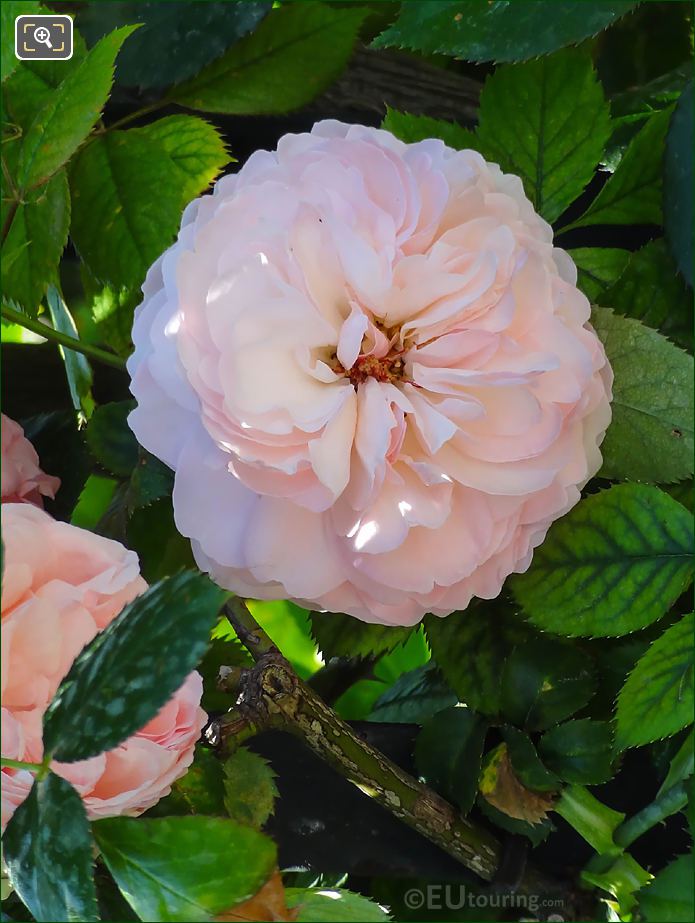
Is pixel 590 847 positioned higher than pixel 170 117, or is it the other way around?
pixel 170 117

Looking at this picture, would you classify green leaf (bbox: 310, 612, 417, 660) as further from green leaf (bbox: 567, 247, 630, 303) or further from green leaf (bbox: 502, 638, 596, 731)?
green leaf (bbox: 567, 247, 630, 303)

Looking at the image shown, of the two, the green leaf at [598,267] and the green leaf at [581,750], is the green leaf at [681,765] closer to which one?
the green leaf at [581,750]

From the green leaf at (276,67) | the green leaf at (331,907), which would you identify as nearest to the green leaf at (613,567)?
the green leaf at (331,907)

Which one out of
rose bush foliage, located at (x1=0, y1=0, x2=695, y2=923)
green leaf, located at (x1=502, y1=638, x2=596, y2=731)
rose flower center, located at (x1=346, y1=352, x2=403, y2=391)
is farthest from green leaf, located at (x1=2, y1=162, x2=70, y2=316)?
green leaf, located at (x1=502, y1=638, x2=596, y2=731)

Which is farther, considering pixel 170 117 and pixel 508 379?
pixel 170 117

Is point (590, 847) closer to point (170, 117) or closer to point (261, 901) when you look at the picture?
point (261, 901)

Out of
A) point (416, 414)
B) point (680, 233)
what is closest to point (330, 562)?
point (416, 414)
